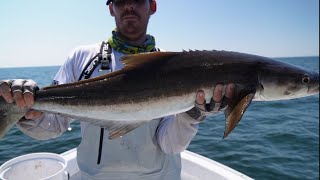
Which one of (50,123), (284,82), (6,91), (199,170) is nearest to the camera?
(6,91)

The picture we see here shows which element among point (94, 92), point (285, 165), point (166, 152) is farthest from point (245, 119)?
point (94, 92)

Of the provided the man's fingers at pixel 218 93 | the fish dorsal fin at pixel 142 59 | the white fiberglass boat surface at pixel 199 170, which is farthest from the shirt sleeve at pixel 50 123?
the white fiberglass boat surface at pixel 199 170

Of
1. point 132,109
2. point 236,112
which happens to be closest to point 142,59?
point 132,109

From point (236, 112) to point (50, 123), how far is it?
2103 mm

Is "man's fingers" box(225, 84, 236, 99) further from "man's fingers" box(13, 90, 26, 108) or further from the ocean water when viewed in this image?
the ocean water

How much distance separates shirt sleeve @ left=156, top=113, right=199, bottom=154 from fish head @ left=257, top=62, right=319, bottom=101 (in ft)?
2.70

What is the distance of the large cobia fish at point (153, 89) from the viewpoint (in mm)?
2914

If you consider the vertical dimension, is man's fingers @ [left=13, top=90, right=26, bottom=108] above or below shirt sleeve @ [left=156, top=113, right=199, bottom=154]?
above

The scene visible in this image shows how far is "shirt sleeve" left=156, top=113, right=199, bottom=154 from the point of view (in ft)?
11.3

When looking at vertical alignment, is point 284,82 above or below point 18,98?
above

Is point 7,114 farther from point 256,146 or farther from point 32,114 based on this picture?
point 256,146

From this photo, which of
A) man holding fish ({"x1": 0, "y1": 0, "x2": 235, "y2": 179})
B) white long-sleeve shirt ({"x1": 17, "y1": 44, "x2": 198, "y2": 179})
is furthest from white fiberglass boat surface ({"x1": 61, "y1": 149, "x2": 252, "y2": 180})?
white long-sleeve shirt ({"x1": 17, "y1": 44, "x2": 198, "y2": 179})

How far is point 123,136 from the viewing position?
3.64m

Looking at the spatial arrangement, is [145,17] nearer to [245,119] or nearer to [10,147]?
[10,147]
